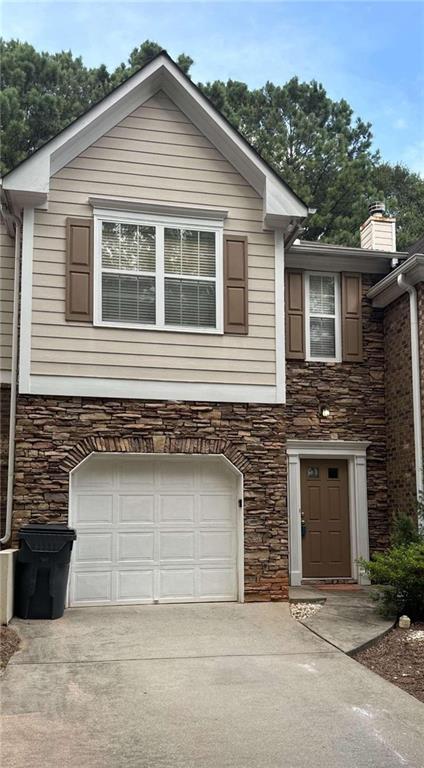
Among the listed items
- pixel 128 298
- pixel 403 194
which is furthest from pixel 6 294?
pixel 403 194

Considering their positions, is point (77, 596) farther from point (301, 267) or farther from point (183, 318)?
point (301, 267)

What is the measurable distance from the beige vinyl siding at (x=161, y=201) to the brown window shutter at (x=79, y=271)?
0.09 m

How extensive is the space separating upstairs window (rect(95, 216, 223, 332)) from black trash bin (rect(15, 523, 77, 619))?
288 cm

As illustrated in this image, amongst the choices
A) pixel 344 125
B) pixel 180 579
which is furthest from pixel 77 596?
pixel 344 125

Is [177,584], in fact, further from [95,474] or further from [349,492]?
[349,492]

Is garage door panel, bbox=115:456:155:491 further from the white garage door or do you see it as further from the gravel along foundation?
the gravel along foundation

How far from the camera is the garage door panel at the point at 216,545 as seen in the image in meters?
9.95

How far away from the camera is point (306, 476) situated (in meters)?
11.9

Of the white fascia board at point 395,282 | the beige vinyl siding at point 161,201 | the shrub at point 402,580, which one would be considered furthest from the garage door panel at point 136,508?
the white fascia board at point 395,282

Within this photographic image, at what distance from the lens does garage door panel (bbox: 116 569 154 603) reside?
9.61 meters

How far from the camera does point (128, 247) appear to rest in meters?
10.1

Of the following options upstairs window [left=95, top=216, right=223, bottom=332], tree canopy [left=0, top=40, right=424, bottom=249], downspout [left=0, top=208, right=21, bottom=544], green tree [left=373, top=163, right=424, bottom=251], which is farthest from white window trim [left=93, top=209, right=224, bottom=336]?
green tree [left=373, top=163, right=424, bottom=251]

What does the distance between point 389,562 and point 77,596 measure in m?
3.97

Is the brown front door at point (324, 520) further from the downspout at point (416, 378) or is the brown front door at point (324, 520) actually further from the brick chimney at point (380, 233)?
the brick chimney at point (380, 233)
